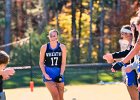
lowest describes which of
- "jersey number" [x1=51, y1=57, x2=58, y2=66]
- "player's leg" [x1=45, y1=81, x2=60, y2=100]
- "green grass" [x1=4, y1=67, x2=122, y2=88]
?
"green grass" [x1=4, y1=67, x2=122, y2=88]

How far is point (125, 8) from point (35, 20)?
15740 millimetres

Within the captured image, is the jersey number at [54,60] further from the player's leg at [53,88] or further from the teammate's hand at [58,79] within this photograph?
the player's leg at [53,88]

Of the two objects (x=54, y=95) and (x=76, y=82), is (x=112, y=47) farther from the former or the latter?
(x=54, y=95)

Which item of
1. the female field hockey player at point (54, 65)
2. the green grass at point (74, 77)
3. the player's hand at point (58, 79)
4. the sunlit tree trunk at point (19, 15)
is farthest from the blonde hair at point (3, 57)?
the sunlit tree trunk at point (19, 15)

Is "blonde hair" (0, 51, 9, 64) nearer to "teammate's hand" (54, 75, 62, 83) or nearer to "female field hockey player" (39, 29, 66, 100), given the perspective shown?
"female field hockey player" (39, 29, 66, 100)

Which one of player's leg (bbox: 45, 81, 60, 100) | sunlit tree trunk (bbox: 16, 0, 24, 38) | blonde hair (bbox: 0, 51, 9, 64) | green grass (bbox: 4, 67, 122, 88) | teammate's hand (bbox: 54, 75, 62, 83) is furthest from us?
sunlit tree trunk (bbox: 16, 0, 24, 38)

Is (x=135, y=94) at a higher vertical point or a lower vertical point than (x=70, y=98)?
higher

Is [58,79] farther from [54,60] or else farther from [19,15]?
[19,15]

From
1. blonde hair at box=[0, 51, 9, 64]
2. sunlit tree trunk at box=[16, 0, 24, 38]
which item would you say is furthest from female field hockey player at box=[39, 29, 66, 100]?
sunlit tree trunk at box=[16, 0, 24, 38]

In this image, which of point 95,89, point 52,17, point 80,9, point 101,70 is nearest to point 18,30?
point 52,17

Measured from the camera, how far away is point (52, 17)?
1918 inches

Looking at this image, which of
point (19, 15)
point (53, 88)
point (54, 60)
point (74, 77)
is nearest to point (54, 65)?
point (54, 60)

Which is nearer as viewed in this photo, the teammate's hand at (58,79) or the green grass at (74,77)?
the teammate's hand at (58,79)

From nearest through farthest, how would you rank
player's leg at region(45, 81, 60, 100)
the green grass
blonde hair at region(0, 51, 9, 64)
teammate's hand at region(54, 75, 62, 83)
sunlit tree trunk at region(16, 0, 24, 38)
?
blonde hair at region(0, 51, 9, 64) < player's leg at region(45, 81, 60, 100) < teammate's hand at region(54, 75, 62, 83) < the green grass < sunlit tree trunk at region(16, 0, 24, 38)
